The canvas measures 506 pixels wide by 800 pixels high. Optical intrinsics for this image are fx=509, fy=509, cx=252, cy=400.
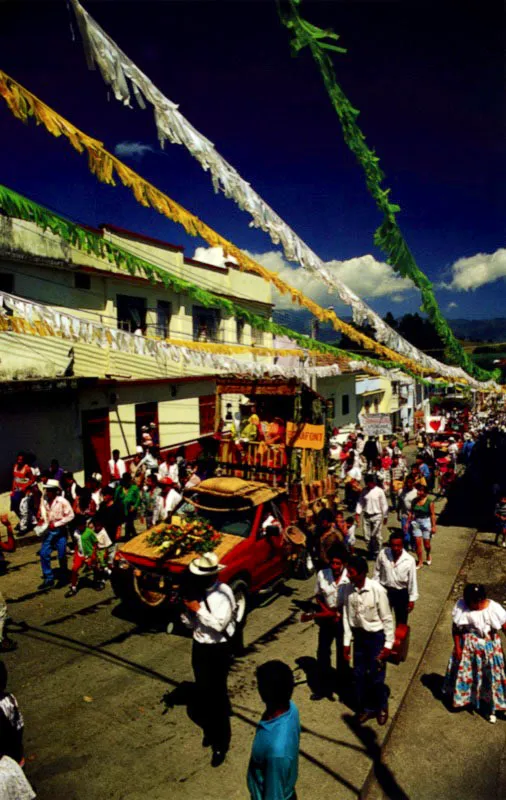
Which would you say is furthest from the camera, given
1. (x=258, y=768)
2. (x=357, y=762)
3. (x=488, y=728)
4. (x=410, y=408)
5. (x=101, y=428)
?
(x=410, y=408)

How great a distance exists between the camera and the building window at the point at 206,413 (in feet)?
77.5

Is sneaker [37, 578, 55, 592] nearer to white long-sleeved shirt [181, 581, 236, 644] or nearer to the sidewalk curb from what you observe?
white long-sleeved shirt [181, 581, 236, 644]

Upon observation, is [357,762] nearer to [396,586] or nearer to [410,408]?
[396,586]

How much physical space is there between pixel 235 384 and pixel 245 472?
2.10m

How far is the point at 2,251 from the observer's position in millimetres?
14484

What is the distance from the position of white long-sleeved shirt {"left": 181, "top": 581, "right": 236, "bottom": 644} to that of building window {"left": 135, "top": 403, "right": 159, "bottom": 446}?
558 inches

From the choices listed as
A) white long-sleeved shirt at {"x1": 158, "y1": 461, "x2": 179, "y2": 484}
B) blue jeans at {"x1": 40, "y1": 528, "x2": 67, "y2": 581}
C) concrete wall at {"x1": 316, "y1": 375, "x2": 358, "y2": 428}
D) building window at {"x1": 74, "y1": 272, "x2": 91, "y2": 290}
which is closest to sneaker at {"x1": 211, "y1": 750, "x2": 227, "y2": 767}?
blue jeans at {"x1": 40, "y1": 528, "x2": 67, "y2": 581}

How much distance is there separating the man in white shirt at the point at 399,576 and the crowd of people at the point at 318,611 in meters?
0.01

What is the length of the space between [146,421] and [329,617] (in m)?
15.2

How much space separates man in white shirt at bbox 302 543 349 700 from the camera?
628cm

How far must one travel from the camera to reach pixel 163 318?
2177cm

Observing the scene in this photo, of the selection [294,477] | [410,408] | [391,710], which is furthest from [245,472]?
[410,408]

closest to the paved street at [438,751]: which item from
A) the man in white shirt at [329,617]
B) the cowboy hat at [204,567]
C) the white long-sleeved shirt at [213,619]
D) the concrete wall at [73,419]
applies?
the man in white shirt at [329,617]

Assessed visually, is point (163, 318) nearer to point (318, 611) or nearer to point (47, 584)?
point (47, 584)
